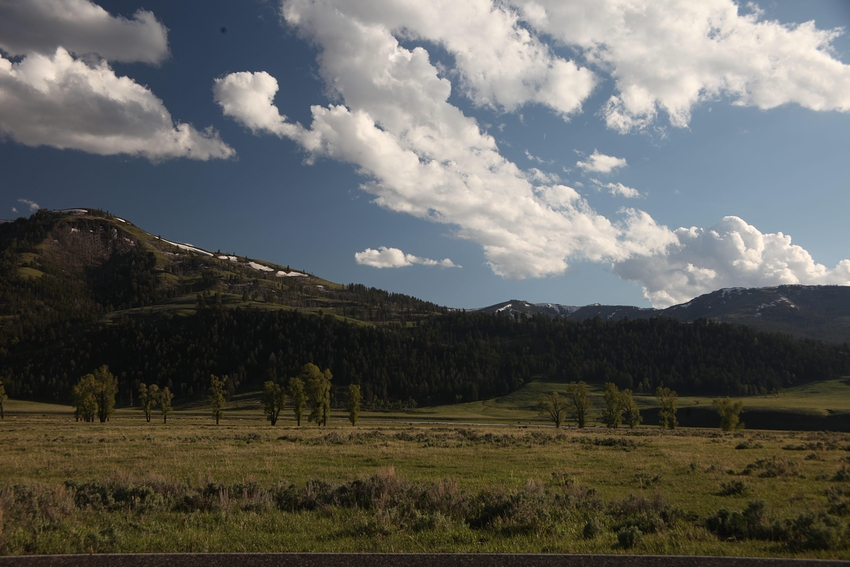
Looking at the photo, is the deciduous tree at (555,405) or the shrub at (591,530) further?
the deciduous tree at (555,405)

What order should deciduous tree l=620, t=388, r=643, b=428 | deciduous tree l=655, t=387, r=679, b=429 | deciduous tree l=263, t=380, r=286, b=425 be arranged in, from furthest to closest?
deciduous tree l=655, t=387, r=679, b=429 → deciduous tree l=620, t=388, r=643, b=428 → deciduous tree l=263, t=380, r=286, b=425

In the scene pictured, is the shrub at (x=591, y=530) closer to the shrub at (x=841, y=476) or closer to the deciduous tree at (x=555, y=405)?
the shrub at (x=841, y=476)

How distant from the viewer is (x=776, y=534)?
11.6 metres

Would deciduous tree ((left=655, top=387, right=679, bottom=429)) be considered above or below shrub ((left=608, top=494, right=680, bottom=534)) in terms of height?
below

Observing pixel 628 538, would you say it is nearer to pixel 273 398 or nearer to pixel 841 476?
pixel 841 476

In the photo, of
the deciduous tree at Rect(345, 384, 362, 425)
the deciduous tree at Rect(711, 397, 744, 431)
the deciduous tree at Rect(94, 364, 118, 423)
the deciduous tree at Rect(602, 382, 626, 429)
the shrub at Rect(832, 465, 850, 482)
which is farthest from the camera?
the deciduous tree at Rect(602, 382, 626, 429)

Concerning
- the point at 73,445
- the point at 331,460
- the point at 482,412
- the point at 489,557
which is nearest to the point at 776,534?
the point at 489,557

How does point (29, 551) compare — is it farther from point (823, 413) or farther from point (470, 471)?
point (823, 413)

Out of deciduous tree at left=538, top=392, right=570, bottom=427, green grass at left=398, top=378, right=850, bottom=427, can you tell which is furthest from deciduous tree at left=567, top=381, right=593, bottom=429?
green grass at left=398, top=378, right=850, bottom=427

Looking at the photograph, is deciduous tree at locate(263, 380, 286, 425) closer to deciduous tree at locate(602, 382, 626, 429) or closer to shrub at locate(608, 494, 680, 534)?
deciduous tree at locate(602, 382, 626, 429)

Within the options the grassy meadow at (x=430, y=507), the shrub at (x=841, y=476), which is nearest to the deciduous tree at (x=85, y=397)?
the grassy meadow at (x=430, y=507)

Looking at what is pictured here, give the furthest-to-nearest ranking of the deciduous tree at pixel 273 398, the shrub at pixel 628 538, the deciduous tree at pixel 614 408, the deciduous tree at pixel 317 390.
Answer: the deciduous tree at pixel 614 408
the deciduous tree at pixel 273 398
the deciduous tree at pixel 317 390
the shrub at pixel 628 538

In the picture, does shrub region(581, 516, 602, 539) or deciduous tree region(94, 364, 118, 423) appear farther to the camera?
deciduous tree region(94, 364, 118, 423)

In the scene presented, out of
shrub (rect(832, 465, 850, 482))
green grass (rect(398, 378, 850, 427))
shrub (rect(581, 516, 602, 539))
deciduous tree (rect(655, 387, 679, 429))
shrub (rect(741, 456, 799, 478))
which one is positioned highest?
shrub (rect(581, 516, 602, 539))
